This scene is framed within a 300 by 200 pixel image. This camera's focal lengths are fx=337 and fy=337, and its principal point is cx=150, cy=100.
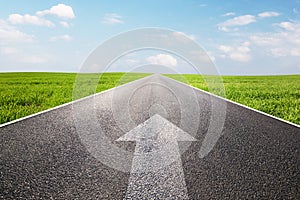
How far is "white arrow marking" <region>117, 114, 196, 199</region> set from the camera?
3494mm

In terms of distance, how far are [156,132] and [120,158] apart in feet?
5.80

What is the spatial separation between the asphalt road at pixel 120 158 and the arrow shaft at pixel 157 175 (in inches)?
3.6

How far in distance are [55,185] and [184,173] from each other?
150cm

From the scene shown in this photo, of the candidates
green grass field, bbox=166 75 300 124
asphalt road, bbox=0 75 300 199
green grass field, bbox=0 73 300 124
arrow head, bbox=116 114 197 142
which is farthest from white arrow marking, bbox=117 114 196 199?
green grass field, bbox=166 75 300 124

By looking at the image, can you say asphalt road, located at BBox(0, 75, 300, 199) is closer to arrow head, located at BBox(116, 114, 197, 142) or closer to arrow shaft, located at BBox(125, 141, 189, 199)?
arrow shaft, located at BBox(125, 141, 189, 199)

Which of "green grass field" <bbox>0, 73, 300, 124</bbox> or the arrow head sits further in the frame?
"green grass field" <bbox>0, 73, 300, 124</bbox>

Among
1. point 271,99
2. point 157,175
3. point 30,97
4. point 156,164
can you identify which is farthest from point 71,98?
point 157,175

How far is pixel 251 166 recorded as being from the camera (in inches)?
173

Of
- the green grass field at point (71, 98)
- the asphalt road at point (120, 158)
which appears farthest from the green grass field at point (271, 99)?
the asphalt road at point (120, 158)

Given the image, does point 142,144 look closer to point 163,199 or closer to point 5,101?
point 163,199

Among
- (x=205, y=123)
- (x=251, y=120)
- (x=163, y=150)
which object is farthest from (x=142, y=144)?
(x=251, y=120)

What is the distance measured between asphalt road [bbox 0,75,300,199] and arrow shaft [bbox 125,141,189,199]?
0.09 m

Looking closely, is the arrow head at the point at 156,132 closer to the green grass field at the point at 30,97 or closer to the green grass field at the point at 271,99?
the green grass field at the point at 30,97

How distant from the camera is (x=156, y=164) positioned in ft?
14.4
